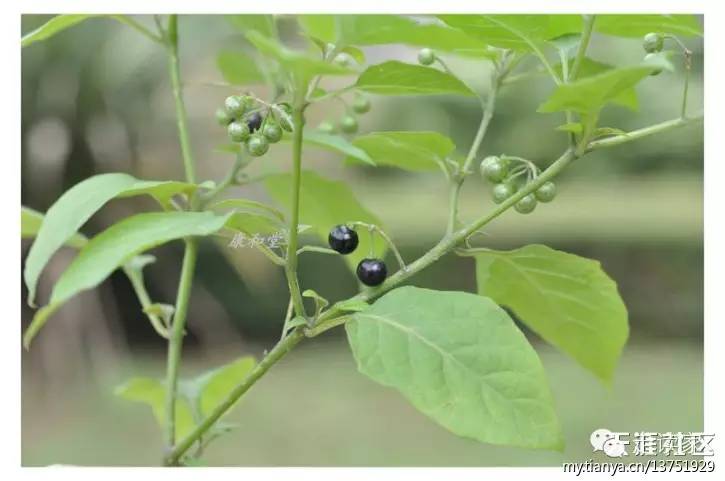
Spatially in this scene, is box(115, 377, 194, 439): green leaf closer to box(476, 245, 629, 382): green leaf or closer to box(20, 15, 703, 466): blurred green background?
box(476, 245, 629, 382): green leaf

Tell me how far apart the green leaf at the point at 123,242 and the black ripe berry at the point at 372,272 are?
0.36 feet

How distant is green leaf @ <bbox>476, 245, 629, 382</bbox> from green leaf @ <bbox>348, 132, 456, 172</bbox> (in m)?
0.07

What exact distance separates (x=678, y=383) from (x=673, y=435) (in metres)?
2.50

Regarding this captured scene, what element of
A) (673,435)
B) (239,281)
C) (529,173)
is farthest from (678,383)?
(529,173)

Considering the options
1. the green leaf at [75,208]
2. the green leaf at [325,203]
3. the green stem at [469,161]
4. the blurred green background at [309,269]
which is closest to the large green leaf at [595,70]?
the green stem at [469,161]

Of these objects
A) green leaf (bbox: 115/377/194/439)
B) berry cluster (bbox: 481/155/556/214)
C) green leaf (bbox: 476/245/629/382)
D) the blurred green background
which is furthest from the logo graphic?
the blurred green background

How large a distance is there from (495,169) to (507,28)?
8cm

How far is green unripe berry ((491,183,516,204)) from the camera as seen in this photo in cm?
54

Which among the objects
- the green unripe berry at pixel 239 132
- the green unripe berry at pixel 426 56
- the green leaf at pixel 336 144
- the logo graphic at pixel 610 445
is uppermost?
the green unripe berry at pixel 426 56

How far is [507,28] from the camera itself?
50cm

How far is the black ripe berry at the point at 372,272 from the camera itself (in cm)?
52

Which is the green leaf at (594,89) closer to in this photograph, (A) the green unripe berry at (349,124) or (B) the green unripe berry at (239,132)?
(B) the green unripe berry at (239,132)

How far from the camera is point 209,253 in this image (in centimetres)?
341
